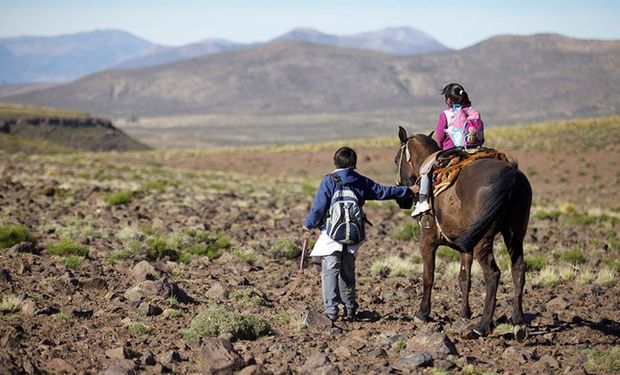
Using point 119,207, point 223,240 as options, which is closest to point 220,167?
point 119,207

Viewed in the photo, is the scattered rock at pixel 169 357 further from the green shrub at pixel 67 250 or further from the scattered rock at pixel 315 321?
the green shrub at pixel 67 250

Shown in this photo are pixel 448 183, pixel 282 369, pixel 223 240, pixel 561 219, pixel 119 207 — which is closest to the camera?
pixel 282 369

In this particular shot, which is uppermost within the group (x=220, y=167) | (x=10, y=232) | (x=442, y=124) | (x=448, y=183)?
(x=442, y=124)

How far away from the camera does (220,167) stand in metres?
49.5

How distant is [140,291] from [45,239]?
4.46 meters

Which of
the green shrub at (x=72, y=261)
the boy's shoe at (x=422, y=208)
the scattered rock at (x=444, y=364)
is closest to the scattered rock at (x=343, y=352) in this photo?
the scattered rock at (x=444, y=364)

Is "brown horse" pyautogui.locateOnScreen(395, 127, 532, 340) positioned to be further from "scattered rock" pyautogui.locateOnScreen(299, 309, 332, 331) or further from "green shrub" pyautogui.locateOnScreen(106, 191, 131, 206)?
"green shrub" pyautogui.locateOnScreen(106, 191, 131, 206)

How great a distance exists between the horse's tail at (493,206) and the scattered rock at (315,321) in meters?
1.56

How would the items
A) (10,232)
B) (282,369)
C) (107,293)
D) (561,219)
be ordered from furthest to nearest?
(561,219), (10,232), (107,293), (282,369)

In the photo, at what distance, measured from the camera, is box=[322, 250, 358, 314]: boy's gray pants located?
7.81 meters

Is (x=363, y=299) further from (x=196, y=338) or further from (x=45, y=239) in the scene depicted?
(x=45, y=239)

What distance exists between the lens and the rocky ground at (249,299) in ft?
21.1

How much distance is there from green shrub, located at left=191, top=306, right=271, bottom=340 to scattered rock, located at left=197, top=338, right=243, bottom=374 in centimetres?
69

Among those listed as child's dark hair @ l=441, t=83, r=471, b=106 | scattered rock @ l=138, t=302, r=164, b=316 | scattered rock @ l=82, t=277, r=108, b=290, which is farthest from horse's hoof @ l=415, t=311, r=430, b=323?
scattered rock @ l=82, t=277, r=108, b=290
